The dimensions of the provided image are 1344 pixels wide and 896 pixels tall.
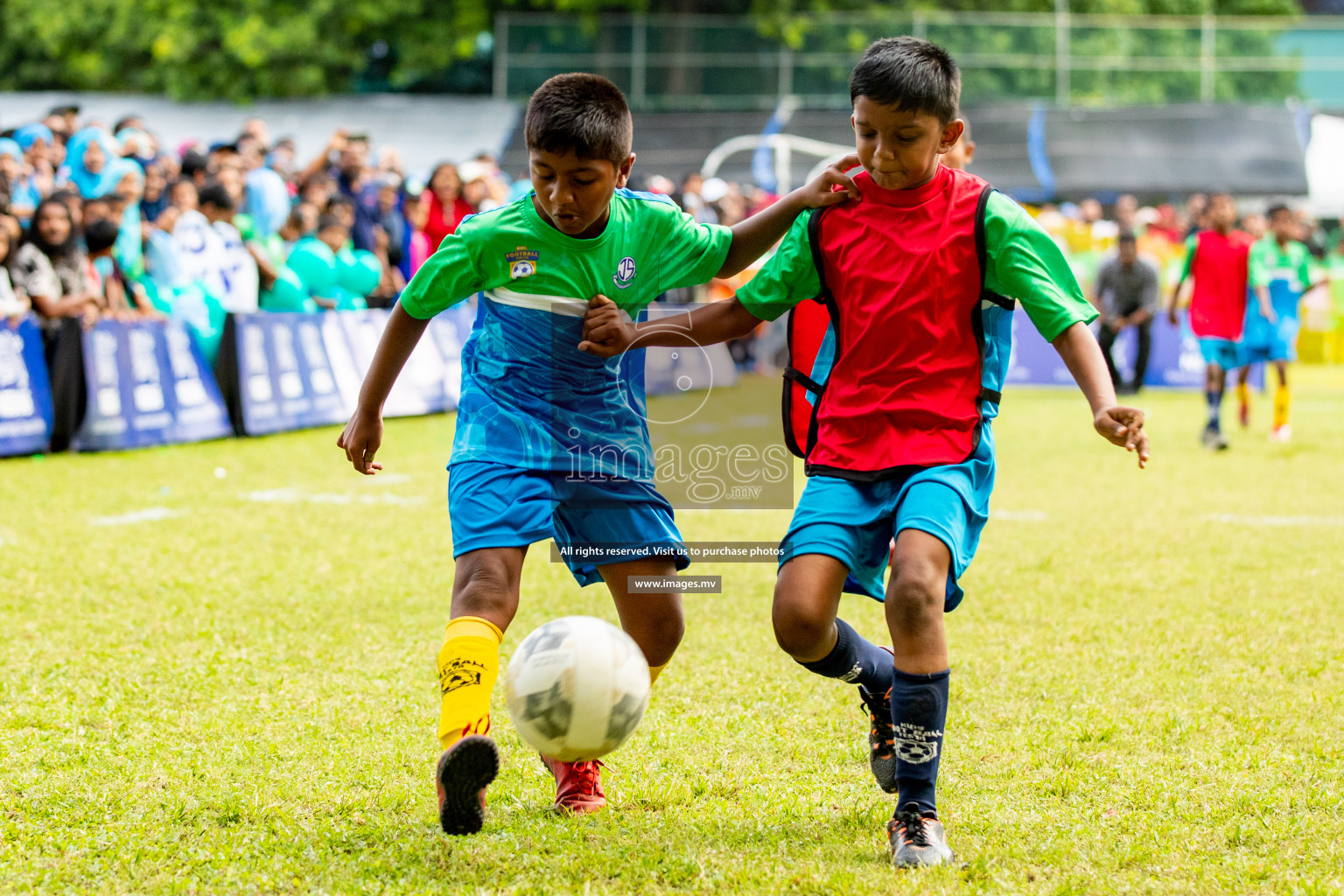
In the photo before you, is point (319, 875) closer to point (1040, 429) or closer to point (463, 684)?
point (463, 684)

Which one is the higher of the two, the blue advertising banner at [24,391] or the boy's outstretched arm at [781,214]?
the boy's outstretched arm at [781,214]

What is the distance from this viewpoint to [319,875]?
318cm

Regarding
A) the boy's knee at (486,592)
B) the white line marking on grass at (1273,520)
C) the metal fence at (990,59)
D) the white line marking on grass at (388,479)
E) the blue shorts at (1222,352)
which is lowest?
the white line marking on grass at (388,479)

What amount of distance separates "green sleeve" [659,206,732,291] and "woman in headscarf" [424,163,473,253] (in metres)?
11.5

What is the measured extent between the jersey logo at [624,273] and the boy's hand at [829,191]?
48 centimetres

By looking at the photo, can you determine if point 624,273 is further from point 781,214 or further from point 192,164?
point 192,164

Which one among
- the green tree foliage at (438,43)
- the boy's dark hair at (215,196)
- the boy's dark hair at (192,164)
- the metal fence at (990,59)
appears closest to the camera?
the boy's dark hair at (215,196)

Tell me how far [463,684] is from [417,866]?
0.42 m

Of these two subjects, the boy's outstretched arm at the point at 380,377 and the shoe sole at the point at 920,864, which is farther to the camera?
the boy's outstretched arm at the point at 380,377

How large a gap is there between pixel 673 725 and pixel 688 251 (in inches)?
59.0

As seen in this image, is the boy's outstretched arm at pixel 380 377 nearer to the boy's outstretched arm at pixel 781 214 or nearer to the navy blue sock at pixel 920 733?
the boy's outstretched arm at pixel 781 214

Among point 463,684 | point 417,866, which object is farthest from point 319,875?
point 463,684

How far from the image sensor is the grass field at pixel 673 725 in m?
3.28

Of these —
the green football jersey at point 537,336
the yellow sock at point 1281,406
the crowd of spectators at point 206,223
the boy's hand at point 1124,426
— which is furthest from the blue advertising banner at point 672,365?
the yellow sock at point 1281,406
